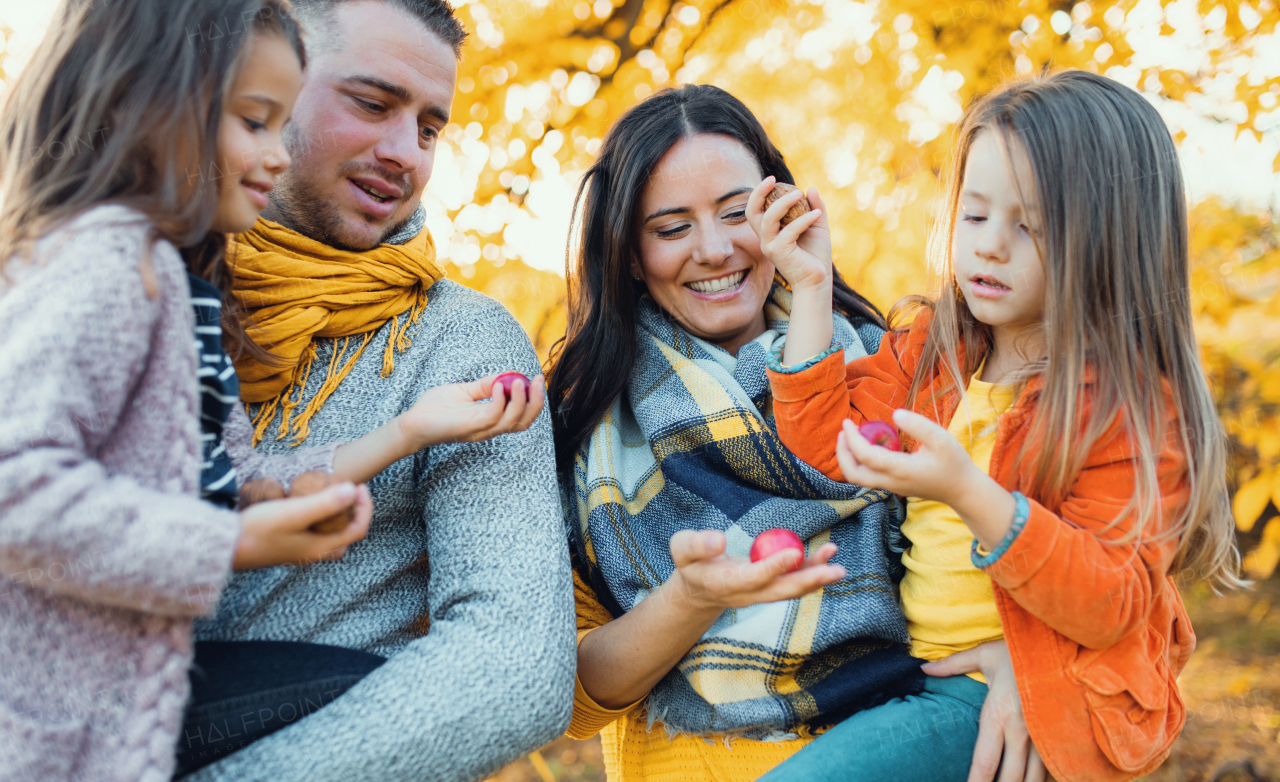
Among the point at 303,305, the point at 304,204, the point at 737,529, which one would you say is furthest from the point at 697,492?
the point at 304,204

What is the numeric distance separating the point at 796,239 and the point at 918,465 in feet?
2.37

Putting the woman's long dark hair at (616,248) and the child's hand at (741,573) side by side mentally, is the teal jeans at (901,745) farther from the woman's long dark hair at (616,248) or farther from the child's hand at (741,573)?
the woman's long dark hair at (616,248)

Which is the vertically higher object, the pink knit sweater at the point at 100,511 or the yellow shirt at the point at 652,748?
the pink knit sweater at the point at 100,511

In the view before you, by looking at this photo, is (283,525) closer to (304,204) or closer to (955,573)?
(304,204)

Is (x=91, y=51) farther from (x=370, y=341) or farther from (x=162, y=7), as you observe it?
(x=370, y=341)

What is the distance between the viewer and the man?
4.40 ft

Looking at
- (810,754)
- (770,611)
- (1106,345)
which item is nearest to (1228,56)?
(1106,345)

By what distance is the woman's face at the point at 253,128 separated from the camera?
1.21 meters

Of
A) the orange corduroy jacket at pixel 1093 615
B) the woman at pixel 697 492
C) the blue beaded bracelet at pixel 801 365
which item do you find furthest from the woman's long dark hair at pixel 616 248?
the orange corduroy jacket at pixel 1093 615

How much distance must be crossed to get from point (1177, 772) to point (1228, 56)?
286cm

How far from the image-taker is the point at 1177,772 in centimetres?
381

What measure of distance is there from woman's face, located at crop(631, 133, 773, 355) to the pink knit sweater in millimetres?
1179

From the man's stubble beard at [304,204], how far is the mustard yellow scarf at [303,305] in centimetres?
11

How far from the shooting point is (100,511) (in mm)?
1005
